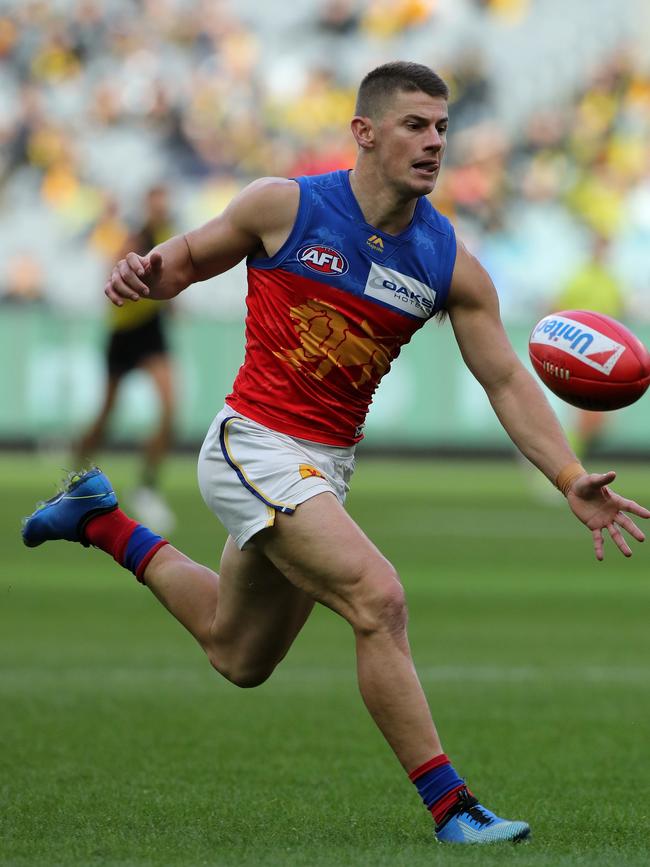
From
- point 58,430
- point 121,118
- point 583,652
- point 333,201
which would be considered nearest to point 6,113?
point 121,118

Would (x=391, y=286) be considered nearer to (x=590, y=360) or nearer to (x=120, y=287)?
(x=590, y=360)

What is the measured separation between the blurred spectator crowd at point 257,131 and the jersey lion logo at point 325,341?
21.7 metres

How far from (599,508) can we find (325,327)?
3.53 ft

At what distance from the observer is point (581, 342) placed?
546cm

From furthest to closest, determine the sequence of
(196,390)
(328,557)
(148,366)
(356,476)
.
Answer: (196,390) < (356,476) < (148,366) < (328,557)

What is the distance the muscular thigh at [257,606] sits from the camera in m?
5.45

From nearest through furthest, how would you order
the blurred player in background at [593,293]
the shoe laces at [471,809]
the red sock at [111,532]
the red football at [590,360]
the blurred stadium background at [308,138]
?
the shoe laces at [471,809] < the red football at [590,360] < the red sock at [111,532] < the blurred player in background at [593,293] < the blurred stadium background at [308,138]

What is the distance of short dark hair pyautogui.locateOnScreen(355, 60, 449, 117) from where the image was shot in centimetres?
523

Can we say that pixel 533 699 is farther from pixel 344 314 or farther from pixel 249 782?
pixel 344 314

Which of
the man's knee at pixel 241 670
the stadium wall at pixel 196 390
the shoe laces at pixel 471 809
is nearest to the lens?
the shoe laces at pixel 471 809

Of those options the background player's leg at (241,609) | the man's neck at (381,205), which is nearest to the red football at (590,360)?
the man's neck at (381,205)

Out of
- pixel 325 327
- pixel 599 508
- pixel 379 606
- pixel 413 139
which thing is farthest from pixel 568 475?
pixel 413 139

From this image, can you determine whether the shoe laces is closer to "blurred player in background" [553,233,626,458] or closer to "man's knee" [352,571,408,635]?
"man's knee" [352,571,408,635]

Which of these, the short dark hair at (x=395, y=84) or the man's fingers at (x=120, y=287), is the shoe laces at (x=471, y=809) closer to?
the man's fingers at (x=120, y=287)
